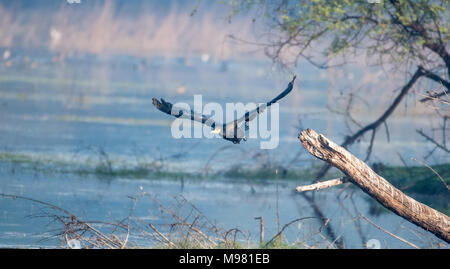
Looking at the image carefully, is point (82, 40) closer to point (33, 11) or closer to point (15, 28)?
point (15, 28)

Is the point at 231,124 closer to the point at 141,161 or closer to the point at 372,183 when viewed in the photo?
the point at 372,183

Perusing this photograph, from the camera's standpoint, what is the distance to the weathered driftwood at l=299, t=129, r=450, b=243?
24.1ft

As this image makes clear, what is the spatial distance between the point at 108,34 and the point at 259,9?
→ 138ft

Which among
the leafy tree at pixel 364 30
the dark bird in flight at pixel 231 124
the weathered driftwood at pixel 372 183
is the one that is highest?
Answer: the leafy tree at pixel 364 30

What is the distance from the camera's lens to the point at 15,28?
179 feet

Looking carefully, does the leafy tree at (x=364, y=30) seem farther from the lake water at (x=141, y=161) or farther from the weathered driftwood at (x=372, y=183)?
the weathered driftwood at (x=372, y=183)

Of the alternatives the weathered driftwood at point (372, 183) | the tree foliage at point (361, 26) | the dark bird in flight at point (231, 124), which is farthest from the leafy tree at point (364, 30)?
the dark bird in flight at point (231, 124)

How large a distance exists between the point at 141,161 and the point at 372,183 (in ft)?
33.3

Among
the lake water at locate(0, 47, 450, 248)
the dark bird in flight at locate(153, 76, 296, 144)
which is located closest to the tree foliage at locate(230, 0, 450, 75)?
the lake water at locate(0, 47, 450, 248)

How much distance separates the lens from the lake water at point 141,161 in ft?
39.4

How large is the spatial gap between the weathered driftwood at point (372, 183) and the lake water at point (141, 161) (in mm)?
1229

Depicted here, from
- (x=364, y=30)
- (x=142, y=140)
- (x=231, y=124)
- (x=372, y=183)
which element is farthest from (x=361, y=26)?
(x=142, y=140)

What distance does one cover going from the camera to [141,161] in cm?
1744
